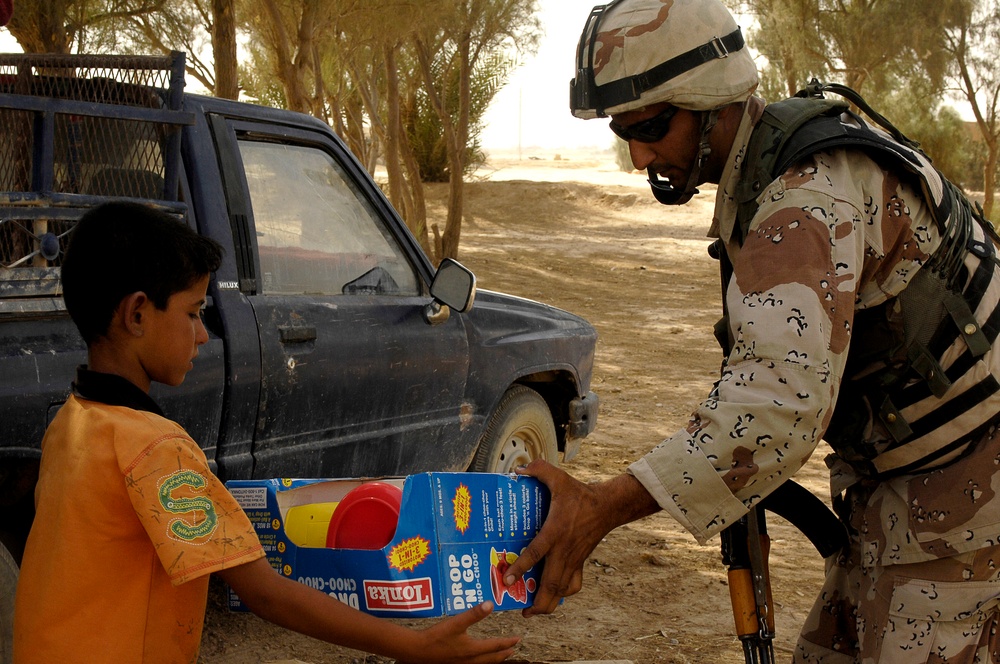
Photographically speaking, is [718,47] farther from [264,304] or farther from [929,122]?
[929,122]

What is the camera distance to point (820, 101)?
223 centimetres

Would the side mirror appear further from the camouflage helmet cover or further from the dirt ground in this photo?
the camouflage helmet cover

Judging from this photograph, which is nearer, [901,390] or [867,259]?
[867,259]

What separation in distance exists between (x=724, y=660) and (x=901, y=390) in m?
2.24

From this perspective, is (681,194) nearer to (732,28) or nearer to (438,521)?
(732,28)

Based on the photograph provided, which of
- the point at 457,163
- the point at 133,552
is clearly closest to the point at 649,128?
the point at 133,552

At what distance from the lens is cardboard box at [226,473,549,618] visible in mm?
1906

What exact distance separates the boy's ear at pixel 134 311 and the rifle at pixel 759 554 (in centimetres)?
136

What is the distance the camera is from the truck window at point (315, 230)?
12.3ft

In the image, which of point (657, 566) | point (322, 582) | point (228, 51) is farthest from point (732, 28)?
point (228, 51)

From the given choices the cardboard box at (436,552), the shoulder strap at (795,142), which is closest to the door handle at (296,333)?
the cardboard box at (436,552)

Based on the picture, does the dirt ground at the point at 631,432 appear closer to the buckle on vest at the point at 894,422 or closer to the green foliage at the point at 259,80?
the buckle on vest at the point at 894,422

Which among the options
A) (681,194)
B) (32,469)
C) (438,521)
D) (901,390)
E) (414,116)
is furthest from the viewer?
(414,116)

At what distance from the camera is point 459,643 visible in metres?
1.87
